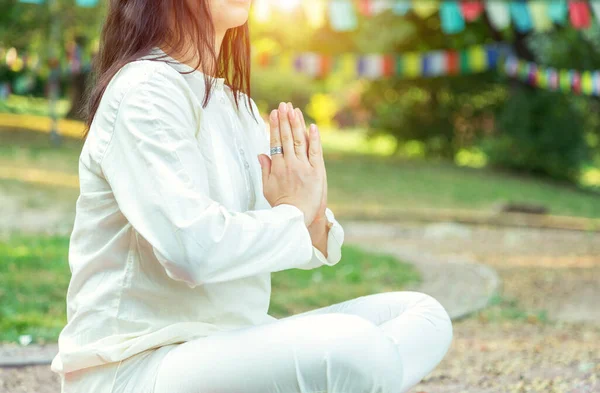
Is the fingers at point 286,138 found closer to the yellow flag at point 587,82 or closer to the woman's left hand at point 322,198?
the woman's left hand at point 322,198

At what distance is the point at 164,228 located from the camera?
1589 mm

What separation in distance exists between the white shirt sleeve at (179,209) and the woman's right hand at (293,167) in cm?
5

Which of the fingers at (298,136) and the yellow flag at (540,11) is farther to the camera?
the yellow flag at (540,11)

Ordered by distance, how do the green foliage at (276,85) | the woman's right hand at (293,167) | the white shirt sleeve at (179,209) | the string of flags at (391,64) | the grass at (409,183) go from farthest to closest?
the green foliage at (276,85) < the string of flags at (391,64) < the grass at (409,183) < the woman's right hand at (293,167) < the white shirt sleeve at (179,209)

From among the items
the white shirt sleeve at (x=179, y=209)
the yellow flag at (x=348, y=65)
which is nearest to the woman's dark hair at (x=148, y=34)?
the white shirt sleeve at (x=179, y=209)

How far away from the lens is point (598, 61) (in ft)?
55.3

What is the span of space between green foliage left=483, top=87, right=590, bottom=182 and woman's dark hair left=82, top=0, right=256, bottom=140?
15.3 m

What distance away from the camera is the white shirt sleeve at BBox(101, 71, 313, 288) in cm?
158

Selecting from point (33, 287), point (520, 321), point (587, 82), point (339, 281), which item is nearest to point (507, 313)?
point (520, 321)

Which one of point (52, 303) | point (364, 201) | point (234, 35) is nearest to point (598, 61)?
point (364, 201)

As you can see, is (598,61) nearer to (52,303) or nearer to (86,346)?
(52,303)

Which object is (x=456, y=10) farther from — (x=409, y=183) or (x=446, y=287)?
(x=446, y=287)

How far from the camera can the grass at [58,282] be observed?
177 inches

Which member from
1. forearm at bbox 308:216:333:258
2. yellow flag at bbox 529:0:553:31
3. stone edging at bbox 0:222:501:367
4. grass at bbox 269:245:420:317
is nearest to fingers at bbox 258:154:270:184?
forearm at bbox 308:216:333:258
